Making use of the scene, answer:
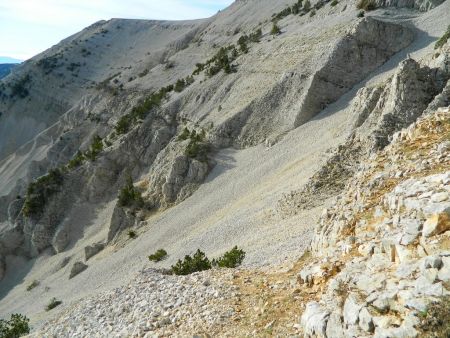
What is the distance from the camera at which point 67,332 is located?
1608cm

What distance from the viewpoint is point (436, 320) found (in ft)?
22.3

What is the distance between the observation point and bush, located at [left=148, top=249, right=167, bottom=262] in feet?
113

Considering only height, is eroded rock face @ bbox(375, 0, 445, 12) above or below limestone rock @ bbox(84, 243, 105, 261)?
above

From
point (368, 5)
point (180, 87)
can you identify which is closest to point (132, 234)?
point (180, 87)

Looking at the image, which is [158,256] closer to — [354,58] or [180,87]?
[354,58]

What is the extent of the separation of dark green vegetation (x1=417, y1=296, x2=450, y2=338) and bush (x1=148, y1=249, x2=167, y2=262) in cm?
2887

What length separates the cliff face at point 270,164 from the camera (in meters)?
12.8

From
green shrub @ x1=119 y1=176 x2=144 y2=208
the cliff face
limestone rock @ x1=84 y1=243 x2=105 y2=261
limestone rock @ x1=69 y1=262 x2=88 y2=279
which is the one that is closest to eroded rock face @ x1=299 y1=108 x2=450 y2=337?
the cliff face

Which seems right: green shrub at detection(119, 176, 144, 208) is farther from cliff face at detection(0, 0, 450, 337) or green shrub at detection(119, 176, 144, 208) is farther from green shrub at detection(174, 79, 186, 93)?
green shrub at detection(174, 79, 186, 93)

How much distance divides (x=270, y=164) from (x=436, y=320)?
1307 inches

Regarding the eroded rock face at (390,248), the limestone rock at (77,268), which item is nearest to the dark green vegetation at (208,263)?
the eroded rock face at (390,248)

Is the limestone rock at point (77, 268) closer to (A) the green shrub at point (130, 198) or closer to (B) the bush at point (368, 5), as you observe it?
(A) the green shrub at point (130, 198)

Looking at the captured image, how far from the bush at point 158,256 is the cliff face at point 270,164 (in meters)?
1.25

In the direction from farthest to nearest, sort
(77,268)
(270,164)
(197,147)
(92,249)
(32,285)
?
(197,147) → (32,285) → (92,249) → (77,268) → (270,164)
